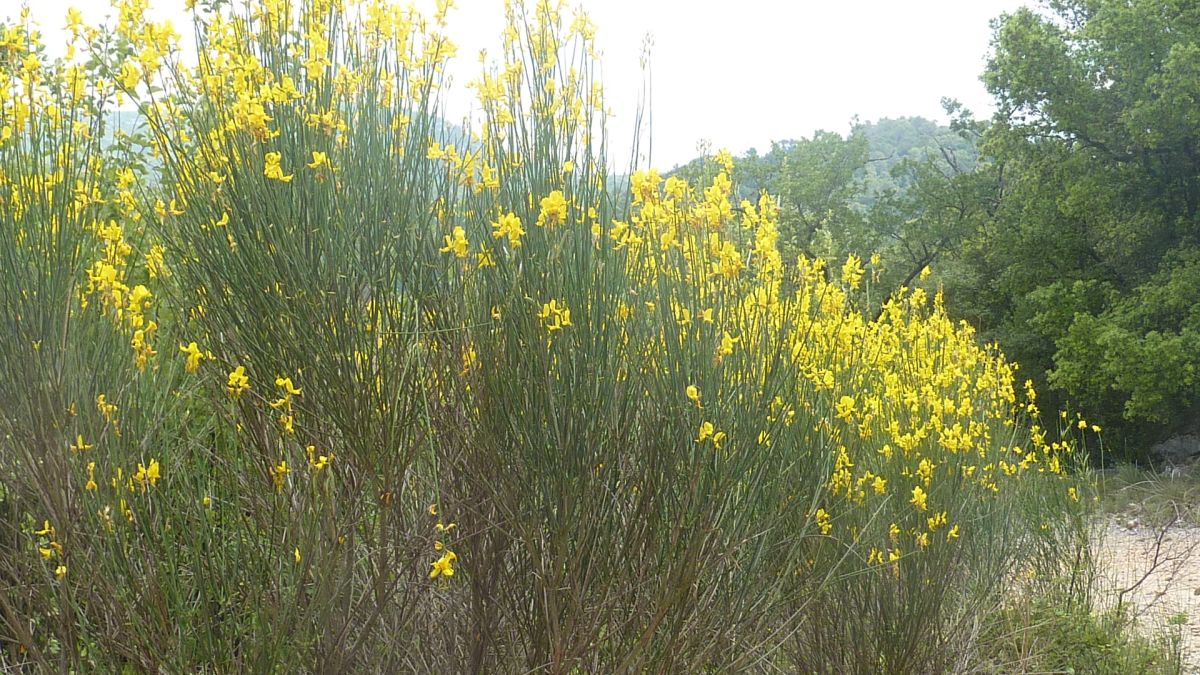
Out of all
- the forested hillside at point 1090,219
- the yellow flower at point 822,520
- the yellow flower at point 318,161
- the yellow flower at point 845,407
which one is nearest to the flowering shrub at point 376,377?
the yellow flower at point 318,161

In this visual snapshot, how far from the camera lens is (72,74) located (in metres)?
2.60

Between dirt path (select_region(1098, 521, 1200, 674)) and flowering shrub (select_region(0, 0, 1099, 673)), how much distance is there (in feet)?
12.0

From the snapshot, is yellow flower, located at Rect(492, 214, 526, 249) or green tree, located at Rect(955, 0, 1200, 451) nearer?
yellow flower, located at Rect(492, 214, 526, 249)

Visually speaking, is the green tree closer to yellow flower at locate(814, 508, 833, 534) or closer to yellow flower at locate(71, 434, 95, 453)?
yellow flower at locate(814, 508, 833, 534)

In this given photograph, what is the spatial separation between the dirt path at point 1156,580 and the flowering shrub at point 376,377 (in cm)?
365

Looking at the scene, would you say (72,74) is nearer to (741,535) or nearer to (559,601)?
(559,601)

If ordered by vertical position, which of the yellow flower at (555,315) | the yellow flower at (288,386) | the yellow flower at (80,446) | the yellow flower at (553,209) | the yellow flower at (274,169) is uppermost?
the yellow flower at (274,169)

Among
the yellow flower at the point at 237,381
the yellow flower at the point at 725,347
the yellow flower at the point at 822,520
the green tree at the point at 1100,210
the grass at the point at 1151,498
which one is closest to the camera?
the yellow flower at the point at 237,381

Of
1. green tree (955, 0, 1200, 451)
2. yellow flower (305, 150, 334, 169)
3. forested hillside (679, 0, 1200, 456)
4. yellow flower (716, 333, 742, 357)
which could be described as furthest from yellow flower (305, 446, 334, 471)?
green tree (955, 0, 1200, 451)

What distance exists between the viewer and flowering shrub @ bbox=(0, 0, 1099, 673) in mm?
2355

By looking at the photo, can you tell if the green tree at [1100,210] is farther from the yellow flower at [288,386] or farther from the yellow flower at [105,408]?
the yellow flower at [105,408]

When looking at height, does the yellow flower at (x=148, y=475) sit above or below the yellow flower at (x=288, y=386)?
below

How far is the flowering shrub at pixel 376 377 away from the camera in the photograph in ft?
7.73

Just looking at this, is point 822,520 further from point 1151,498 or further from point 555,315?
point 1151,498
